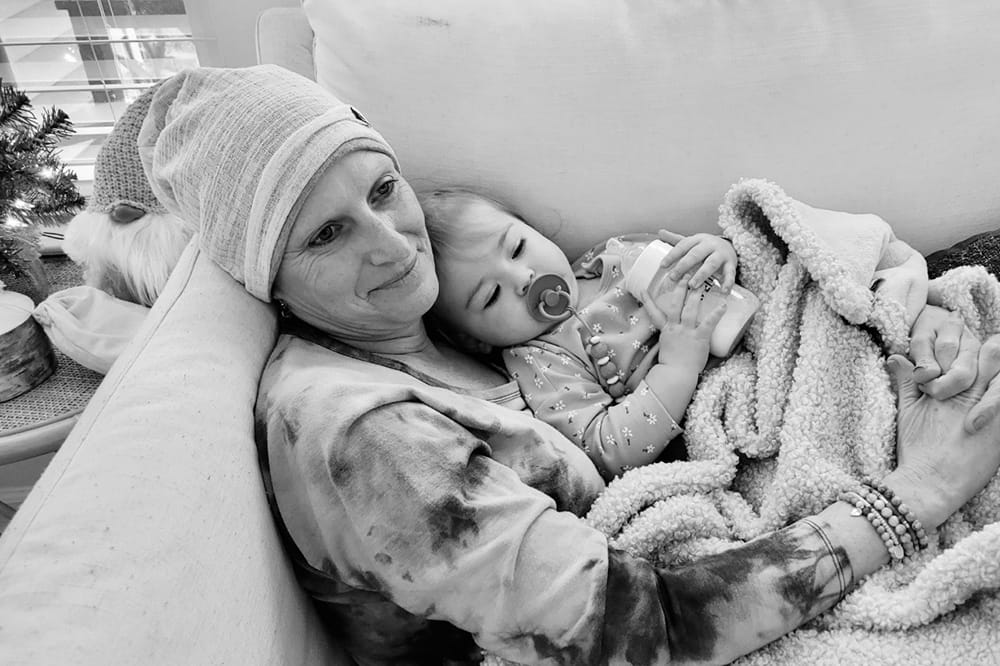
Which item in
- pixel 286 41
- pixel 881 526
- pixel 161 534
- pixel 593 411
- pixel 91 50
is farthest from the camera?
pixel 91 50

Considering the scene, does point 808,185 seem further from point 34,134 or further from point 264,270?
point 34,134

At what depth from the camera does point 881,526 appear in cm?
80

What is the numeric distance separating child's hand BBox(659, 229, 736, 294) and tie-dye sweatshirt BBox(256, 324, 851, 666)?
1.25 feet

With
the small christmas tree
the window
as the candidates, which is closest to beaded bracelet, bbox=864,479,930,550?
the small christmas tree

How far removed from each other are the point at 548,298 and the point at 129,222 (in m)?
0.66

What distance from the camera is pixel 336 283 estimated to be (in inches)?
34.4

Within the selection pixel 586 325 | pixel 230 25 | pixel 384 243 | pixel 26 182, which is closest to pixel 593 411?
pixel 586 325

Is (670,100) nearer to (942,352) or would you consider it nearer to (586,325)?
(586,325)

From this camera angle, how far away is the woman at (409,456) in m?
0.69

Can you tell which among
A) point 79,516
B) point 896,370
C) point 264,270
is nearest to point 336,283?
point 264,270

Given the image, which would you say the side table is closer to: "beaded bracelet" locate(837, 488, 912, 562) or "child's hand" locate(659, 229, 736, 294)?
"child's hand" locate(659, 229, 736, 294)

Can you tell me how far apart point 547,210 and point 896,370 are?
57 centimetres

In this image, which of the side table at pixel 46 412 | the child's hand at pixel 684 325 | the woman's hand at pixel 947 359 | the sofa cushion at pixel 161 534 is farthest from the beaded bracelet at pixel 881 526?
the side table at pixel 46 412

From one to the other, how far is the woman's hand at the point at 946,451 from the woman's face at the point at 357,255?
24.4 inches
